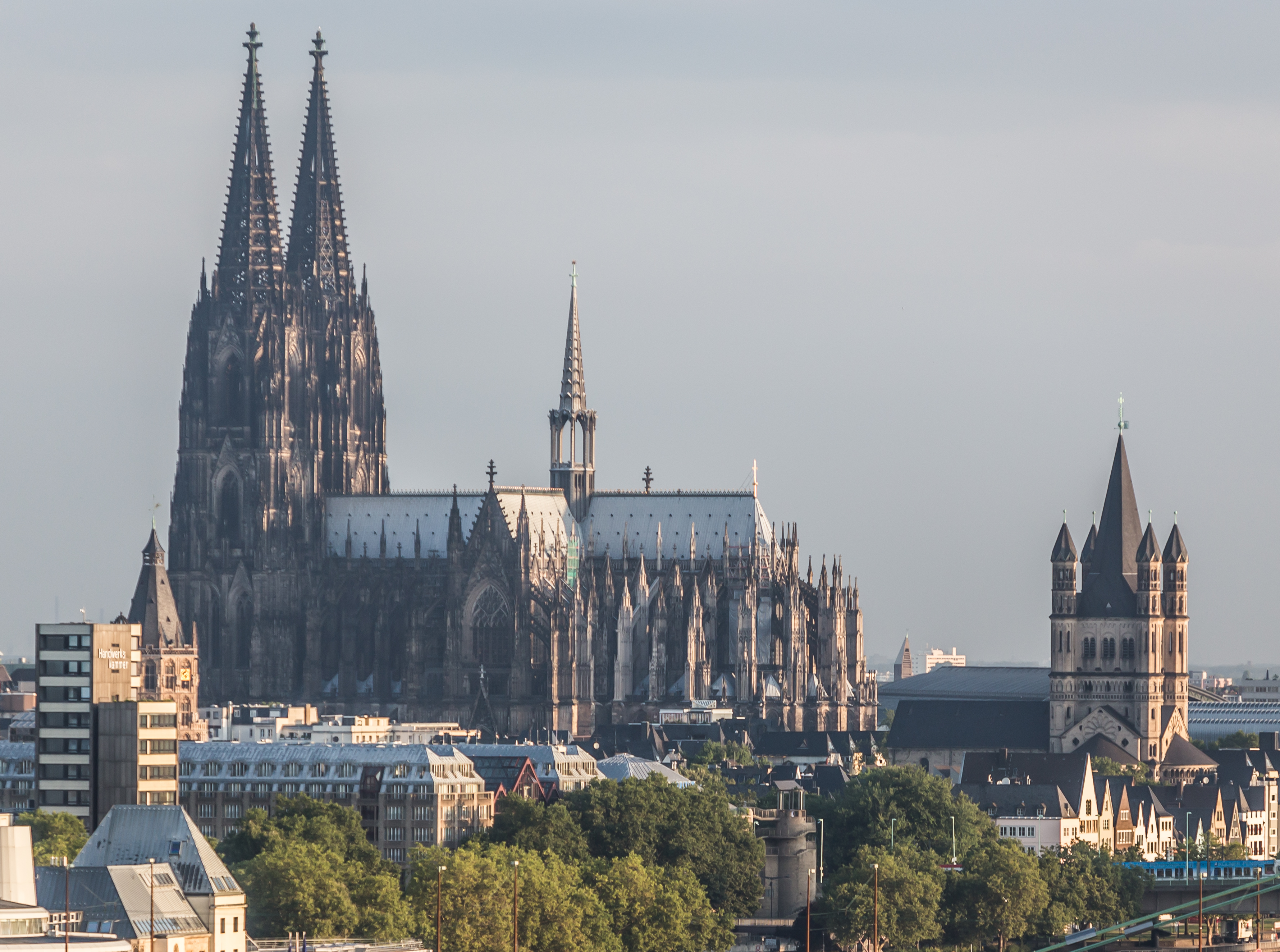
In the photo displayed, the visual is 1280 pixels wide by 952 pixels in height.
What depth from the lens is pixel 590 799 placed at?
153 meters

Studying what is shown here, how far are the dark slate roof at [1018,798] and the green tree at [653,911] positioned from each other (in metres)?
47.5

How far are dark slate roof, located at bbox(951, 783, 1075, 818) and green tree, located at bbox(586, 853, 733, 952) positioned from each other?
47.5m

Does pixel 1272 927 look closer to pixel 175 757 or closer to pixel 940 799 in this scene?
pixel 940 799

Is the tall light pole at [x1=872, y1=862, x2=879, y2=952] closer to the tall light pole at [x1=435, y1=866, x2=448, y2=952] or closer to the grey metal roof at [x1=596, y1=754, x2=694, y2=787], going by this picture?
the tall light pole at [x1=435, y1=866, x2=448, y2=952]

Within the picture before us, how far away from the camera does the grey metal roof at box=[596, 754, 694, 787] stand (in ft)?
577

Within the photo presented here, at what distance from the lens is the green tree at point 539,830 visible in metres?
145

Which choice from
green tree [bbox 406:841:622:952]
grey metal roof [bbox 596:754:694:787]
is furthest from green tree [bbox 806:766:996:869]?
green tree [bbox 406:841:622:952]

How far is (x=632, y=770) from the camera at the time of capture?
589 ft

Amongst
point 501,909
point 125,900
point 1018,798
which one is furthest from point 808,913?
point 1018,798

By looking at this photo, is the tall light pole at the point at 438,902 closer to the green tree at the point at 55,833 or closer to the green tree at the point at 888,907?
the green tree at the point at 55,833

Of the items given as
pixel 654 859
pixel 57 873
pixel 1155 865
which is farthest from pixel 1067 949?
pixel 57 873

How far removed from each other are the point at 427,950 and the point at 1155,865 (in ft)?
211

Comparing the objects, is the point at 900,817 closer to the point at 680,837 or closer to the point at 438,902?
the point at 680,837

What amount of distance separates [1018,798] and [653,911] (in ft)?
198
